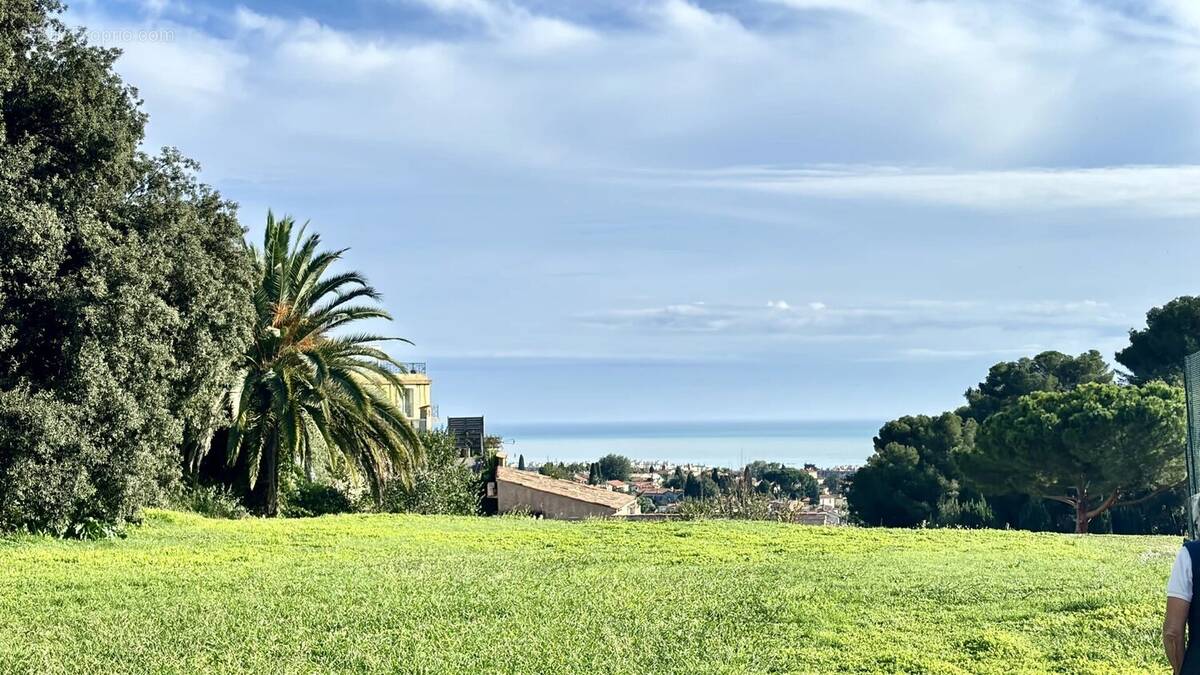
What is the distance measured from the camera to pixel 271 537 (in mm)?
14461

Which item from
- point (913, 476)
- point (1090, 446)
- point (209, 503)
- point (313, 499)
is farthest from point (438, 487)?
point (913, 476)

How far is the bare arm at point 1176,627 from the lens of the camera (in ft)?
13.1

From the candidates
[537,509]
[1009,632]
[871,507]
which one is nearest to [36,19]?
[1009,632]

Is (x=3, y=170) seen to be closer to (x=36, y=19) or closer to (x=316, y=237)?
(x=36, y=19)

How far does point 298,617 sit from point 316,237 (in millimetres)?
14400

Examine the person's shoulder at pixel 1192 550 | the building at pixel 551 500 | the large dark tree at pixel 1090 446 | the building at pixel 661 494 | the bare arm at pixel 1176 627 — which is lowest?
the building at pixel 661 494

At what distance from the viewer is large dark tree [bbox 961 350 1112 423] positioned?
3934cm

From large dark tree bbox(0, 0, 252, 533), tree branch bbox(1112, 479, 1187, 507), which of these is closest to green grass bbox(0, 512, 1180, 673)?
large dark tree bbox(0, 0, 252, 533)

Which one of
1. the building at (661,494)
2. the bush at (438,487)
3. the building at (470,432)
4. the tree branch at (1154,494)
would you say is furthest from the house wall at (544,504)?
the building at (661,494)

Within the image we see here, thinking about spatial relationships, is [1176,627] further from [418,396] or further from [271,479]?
[418,396]

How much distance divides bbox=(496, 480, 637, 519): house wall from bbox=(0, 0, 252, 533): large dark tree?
46.3 ft

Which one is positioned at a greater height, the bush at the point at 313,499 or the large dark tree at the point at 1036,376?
the large dark tree at the point at 1036,376

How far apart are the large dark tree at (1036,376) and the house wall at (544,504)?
17808mm

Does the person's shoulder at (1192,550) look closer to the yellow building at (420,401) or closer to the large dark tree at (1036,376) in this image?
the large dark tree at (1036,376)
